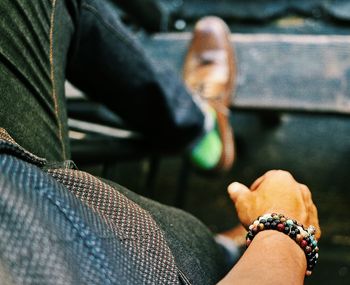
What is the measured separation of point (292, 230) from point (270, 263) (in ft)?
0.29

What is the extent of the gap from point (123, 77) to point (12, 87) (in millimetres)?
485

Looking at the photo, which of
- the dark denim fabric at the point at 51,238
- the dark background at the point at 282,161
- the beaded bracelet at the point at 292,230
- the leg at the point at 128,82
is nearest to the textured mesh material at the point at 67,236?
the dark denim fabric at the point at 51,238

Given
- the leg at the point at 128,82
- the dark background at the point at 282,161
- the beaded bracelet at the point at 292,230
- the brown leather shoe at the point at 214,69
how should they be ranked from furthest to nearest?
1. the dark background at the point at 282,161
2. the brown leather shoe at the point at 214,69
3. the leg at the point at 128,82
4. the beaded bracelet at the point at 292,230

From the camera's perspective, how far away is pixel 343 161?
1.96 meters

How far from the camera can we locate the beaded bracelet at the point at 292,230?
61 centimetres

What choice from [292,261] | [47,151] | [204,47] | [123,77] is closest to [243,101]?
[204,47]

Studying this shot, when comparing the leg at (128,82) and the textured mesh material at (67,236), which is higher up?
the leg at (128,82)

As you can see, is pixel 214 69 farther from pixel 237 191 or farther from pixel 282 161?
pixel 237 191

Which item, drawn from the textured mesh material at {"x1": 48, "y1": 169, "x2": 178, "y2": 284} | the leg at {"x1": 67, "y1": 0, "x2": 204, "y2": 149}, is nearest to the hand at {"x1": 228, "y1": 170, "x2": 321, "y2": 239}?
the textured mesh material at {"x1": 48, "y1": 169, "x2": 178, "y2": 284}

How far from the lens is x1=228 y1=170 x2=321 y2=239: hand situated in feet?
2.18

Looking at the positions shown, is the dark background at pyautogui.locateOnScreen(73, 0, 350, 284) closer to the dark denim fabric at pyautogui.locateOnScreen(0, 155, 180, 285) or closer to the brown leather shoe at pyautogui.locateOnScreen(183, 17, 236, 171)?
the brown leather shoe at pyautogui.locateOnScreen(183, 17, 236, 171)

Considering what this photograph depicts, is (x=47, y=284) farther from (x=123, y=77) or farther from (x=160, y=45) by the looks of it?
(x=160, y=45)

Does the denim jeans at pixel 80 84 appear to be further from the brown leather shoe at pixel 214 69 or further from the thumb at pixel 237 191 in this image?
the brown leather shoe at pixel 214 69

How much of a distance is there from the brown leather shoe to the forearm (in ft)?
3.45
